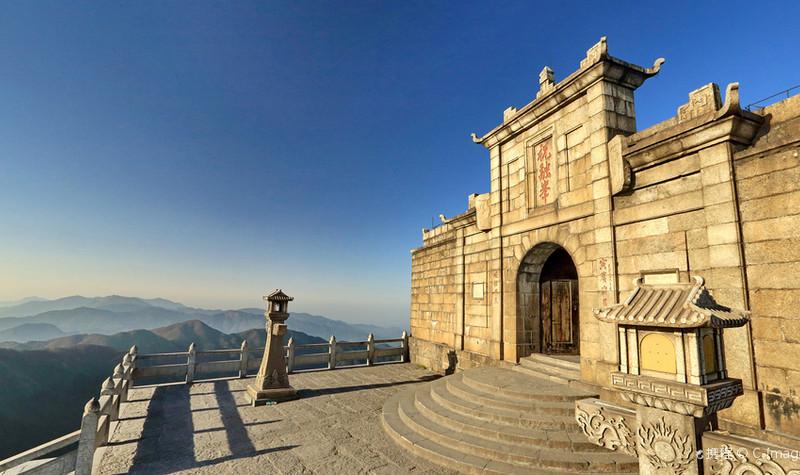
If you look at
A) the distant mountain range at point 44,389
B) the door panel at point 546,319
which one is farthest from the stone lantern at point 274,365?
the distant mountain range at point 44,389

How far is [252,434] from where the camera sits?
8273 mm

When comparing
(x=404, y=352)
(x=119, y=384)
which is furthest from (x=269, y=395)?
(x=404, y=352)

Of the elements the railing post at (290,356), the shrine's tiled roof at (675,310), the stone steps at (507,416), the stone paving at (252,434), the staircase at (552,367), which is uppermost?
the shrine's tiled roof at (675,310)

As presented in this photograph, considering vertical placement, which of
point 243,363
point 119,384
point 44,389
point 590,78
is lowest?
Answer: point 44,389

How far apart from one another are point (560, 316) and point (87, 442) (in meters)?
12.0

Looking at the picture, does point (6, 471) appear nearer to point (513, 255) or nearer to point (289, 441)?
point (289, 441)

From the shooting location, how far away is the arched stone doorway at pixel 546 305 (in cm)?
1119

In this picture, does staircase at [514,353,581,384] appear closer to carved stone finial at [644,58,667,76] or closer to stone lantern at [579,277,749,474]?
stone lantern at [579,277,749,474]

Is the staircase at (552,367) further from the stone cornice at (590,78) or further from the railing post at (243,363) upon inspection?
the railing post at (243,363)

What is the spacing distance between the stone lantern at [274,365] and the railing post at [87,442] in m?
4.48

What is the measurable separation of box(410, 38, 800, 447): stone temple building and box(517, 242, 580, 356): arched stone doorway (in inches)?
1.7

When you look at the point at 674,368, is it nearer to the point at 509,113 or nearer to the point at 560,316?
the point at 560,316

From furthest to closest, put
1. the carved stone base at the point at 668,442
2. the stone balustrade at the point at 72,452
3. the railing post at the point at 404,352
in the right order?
the railing post at the point at 404,352 < the stone balustrade at the point at 72,452 < the carved stone base at the point at 668,442

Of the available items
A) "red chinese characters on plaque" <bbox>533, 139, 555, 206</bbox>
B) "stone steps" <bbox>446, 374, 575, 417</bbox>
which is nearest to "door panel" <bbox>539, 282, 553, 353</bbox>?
"red chinese characters on plaque" <bbox>533, 139, 555, 206</bbox>
